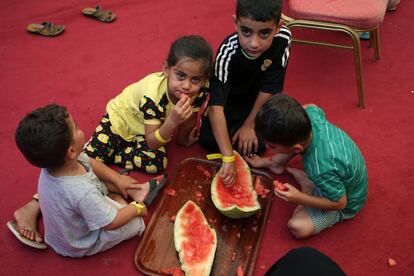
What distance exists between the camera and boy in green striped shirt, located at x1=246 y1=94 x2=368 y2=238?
1637mm

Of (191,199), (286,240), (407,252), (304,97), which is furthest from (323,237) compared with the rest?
(304,97)

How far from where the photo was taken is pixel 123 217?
179 cm

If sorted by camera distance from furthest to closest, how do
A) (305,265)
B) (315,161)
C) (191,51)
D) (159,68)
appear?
(159,68) → (191,51) → (315,161) → (305,265)

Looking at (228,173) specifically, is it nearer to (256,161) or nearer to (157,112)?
(256,161)

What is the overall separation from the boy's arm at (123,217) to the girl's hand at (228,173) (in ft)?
1.56

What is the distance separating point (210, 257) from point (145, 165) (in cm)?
68

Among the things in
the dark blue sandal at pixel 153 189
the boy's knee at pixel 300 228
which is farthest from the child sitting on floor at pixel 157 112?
the boy's knee at pixel 300 228

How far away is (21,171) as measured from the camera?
7.52ft

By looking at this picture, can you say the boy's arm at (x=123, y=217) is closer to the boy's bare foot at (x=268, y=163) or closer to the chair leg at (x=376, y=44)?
the boy's bare foot at (x=268, y=163)

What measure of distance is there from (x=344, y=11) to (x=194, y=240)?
1535mm

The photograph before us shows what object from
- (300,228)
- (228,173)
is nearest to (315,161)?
(300,228)

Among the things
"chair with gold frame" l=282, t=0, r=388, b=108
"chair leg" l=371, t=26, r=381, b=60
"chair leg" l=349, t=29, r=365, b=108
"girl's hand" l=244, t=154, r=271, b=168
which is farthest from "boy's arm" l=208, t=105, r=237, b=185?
"chair leg" l=371, t=26, r=381, b=60

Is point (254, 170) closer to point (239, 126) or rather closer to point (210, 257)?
point (239, 126)

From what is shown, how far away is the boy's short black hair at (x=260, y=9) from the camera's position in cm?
176
